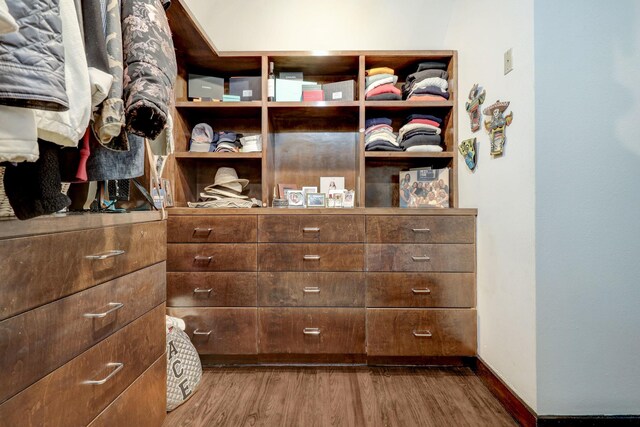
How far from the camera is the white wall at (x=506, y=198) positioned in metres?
1.29

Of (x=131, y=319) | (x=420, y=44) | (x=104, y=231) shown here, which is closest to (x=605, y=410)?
(x=131, y=319)

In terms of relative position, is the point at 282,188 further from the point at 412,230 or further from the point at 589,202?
the point at 589,202

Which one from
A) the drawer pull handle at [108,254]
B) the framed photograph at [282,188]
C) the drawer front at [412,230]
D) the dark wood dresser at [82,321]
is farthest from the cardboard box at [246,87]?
the drawer pull handle at [108,254]

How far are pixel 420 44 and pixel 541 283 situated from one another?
66.4 inches

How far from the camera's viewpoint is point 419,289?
1733 millimetres

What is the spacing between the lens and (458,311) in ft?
5.68

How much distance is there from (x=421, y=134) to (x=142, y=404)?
1945mm

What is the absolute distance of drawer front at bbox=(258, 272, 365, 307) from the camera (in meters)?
1.73

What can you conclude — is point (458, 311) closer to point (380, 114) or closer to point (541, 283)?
point (541, 283)

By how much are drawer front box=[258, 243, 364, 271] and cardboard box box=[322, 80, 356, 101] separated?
0.98 m

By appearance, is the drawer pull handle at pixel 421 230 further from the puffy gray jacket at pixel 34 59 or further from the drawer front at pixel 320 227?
the puffy gray jacket at pixel 34 59

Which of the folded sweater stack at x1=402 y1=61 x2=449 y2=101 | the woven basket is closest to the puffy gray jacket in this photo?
the woven basket

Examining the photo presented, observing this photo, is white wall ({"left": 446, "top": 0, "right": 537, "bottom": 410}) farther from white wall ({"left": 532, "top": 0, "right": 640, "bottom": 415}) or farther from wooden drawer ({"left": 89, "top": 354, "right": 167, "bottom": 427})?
wooden drawer ({"left": 89, "top": 354, "right": 167, "bottom": 427})

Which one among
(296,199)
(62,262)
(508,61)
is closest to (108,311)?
(62,262)
